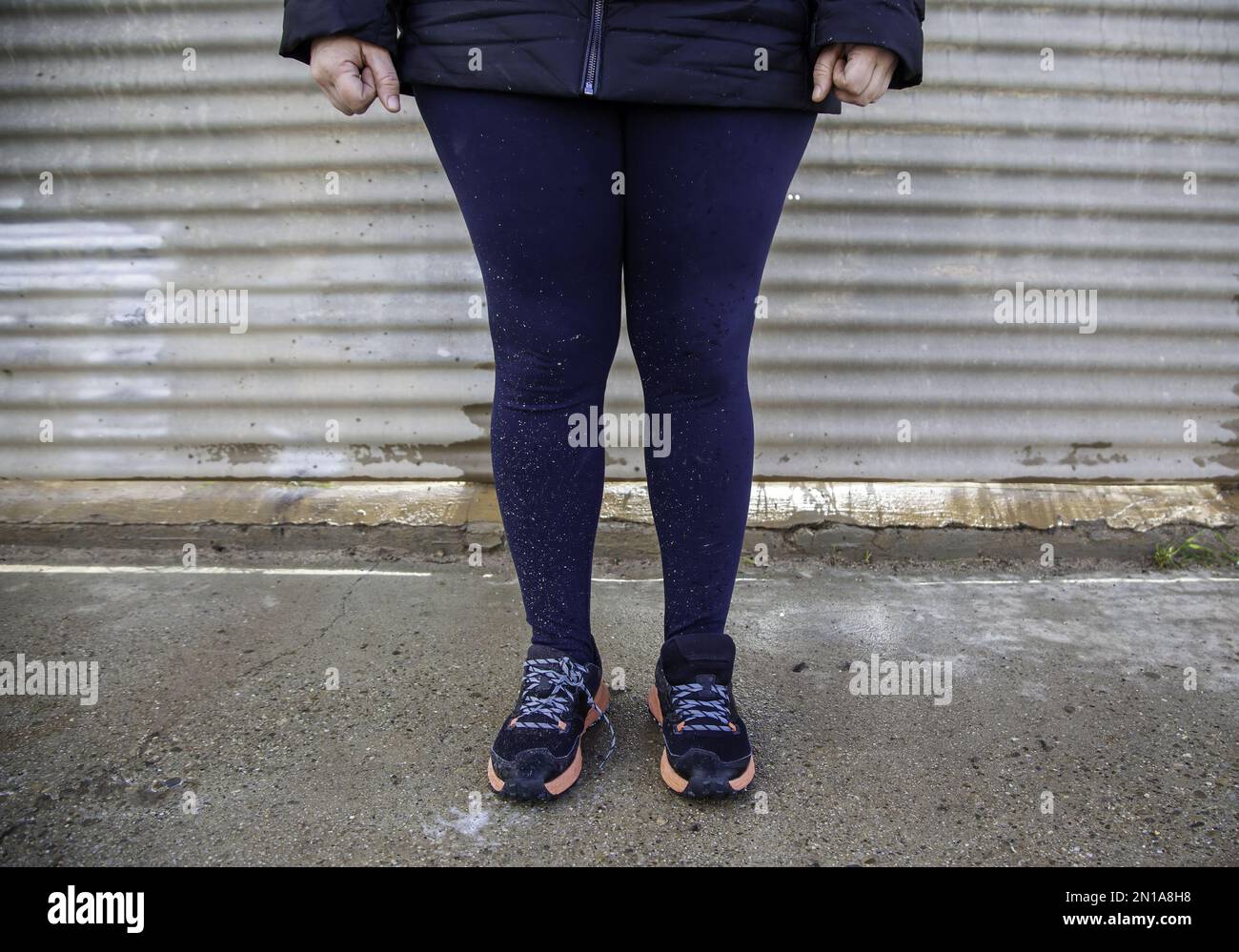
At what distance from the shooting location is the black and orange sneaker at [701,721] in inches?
54.7

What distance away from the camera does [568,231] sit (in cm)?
135

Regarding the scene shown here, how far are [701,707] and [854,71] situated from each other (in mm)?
1010

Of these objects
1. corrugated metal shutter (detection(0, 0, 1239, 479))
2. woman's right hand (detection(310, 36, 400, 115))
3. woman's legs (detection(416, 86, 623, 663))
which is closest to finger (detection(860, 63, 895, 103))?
woman's legs (detection(416, 86, 623, 663))

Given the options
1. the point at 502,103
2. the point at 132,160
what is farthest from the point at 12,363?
the point at 502,103

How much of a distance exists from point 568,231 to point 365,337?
1.58m

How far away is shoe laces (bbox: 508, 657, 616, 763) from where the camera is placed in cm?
144

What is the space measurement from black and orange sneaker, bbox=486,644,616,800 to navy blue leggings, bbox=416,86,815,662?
0.05 metres

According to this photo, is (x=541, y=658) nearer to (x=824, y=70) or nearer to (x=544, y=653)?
(x=544, y=653)

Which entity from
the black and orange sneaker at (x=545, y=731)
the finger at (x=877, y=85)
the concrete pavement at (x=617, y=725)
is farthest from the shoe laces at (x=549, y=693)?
the finger at (x=877, y=85)

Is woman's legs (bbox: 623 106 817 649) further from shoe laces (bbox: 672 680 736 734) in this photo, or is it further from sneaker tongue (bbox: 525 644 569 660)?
sneaker tongue (bbox: 525 644 569 660)

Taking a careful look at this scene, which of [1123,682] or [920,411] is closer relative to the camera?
[1123,682]

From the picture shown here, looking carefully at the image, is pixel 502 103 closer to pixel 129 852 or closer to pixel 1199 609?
pixel 129 852

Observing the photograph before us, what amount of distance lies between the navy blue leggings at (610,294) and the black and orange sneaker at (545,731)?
45mm

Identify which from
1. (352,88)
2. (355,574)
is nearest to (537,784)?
(352,88)
